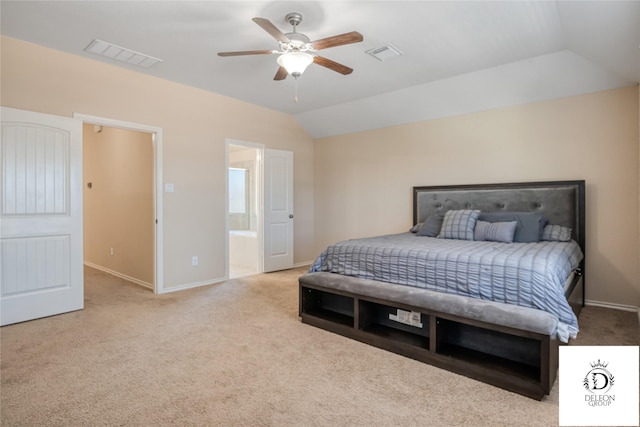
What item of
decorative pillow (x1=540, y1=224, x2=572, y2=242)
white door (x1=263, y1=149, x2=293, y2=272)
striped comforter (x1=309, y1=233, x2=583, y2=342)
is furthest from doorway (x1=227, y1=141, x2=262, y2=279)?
decorative pillow (x1=540, y1=224, x2=572, y2=242)

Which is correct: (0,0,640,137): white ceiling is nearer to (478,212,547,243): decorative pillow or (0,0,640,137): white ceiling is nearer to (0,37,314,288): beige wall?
(0,37,314,288): beige wall

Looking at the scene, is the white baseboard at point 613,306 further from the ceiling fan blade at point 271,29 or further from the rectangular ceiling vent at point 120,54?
the rectangular ceiling vent at point 120,54

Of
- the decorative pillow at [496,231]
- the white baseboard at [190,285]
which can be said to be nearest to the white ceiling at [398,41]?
the decorative pillow at [496,231]

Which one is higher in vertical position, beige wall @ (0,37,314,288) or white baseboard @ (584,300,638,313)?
beige wall @ (0,37,314,288)

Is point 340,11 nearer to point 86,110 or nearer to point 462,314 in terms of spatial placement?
point 462,314

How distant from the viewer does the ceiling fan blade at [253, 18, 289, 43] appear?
7.07 feet

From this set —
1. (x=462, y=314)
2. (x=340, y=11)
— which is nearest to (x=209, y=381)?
(x=462, y=314)

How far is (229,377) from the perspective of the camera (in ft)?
7.04

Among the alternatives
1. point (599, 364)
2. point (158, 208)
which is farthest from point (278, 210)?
point (599, 364)

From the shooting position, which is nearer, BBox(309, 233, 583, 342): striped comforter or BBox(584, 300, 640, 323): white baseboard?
BBox(309, 233, 583, 342): striped comforter

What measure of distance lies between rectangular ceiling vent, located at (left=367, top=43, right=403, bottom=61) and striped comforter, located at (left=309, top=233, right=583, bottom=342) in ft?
5.83

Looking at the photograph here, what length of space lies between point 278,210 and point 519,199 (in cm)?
332

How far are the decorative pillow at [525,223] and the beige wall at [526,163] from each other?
0.61m

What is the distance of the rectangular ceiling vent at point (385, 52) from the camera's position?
3.19m
